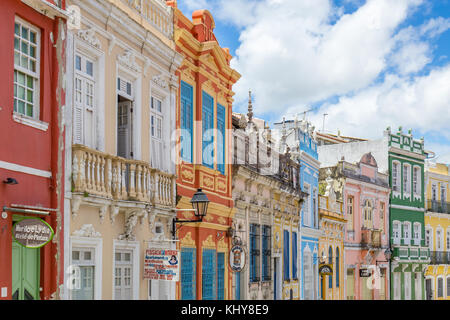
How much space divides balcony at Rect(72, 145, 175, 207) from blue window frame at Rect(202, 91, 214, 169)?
98.1 inches

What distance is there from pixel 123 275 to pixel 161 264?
2.55 ft

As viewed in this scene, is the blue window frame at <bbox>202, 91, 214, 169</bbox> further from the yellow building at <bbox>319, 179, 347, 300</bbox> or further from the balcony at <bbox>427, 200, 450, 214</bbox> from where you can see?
the balcony at <bbox>427, 200, 450, 214</bbox>

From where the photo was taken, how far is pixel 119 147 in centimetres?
1342

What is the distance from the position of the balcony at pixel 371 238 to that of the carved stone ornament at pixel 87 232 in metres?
22.7

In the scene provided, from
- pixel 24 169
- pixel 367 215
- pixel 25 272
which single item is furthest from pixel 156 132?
pixel 367 215

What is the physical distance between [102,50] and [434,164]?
33733mm

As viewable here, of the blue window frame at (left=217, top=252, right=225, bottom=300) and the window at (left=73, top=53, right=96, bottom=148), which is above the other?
the window at (left=73, top=53, right=96, bottom=148)

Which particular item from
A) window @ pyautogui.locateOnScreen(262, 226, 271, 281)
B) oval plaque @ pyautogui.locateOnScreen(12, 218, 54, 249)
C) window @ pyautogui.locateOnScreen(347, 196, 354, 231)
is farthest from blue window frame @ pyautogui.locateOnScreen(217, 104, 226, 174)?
window @ pyautogui.locateOnScreen(347, 196, 354, 231)

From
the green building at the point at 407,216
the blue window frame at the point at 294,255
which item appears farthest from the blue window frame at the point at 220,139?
the green building at the point at 407,216

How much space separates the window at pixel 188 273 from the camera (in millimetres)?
15336

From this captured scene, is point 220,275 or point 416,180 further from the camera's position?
point 416,180

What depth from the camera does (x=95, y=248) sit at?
1172cm

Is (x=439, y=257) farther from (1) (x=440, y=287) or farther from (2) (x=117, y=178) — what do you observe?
(2) (x=117, y=178)

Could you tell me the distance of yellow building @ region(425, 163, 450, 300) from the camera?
130 ft
